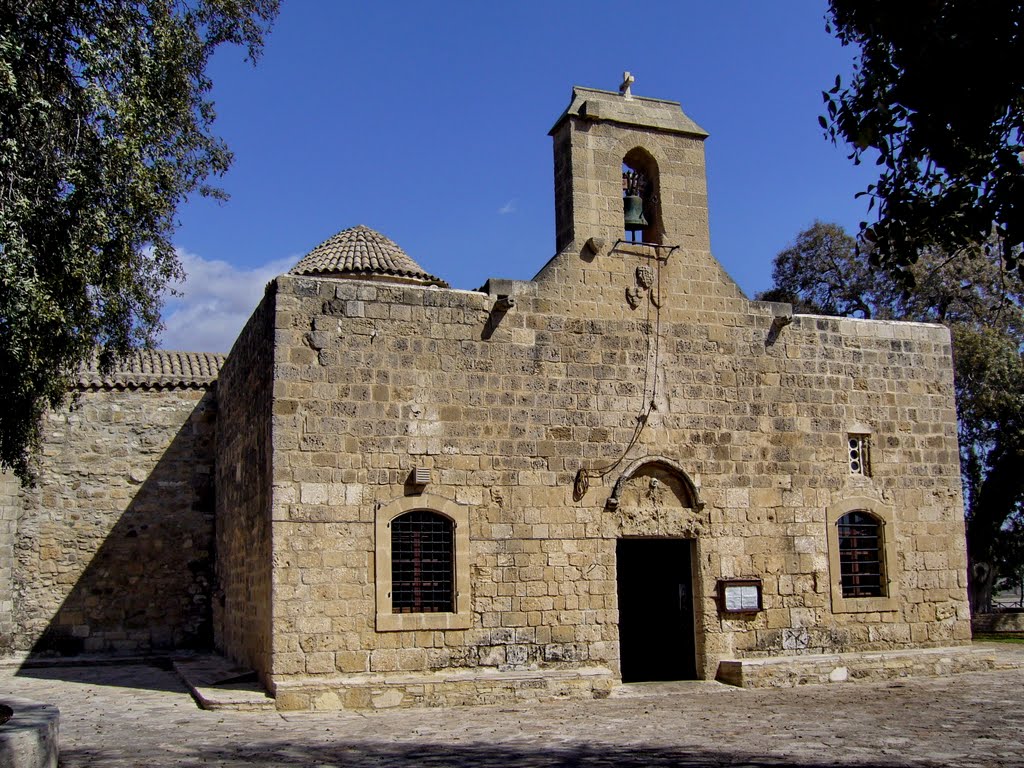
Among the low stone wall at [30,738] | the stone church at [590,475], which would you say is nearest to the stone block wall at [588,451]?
the stone church at [590,475]

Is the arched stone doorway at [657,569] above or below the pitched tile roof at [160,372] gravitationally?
below

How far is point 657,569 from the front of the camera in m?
14.7

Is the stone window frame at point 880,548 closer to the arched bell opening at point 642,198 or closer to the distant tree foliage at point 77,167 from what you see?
the arched bell opening at point 642,198

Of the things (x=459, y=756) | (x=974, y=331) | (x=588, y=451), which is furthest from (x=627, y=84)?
(x=974, y=331)

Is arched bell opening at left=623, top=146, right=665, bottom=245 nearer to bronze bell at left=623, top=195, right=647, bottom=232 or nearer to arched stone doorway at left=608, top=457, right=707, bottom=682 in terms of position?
bronze bell at left=623, top=195, right=647, bottom=232

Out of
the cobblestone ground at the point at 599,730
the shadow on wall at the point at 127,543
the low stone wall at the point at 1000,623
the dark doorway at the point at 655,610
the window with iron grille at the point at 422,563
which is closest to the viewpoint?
the cobblestone ground at the point at 599,730

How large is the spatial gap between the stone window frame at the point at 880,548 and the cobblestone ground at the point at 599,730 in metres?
1.20

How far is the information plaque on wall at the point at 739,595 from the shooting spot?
13039 mm

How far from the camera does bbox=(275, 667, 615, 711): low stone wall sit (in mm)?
10891

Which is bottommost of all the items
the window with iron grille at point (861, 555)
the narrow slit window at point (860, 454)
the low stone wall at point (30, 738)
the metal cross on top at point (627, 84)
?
the low stone wall at point (30, 738)

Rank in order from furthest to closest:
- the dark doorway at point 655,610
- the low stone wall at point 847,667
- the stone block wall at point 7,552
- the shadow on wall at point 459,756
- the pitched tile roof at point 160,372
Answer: the pitched tile roof at point 160,372, the stone block wall at point 7,552, the dark doorway at point 655,610, the low stone wall at point 847,667, the shadow on wall at point 459,756

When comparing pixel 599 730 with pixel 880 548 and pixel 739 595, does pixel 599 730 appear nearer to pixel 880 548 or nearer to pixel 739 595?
pixel 739 595

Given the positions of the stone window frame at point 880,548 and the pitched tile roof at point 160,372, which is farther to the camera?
the pitched tile roof at point 160,372

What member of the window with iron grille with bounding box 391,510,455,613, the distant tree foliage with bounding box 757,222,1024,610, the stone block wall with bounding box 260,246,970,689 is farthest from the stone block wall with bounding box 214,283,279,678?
the distant tree foliage with bounding box 757,222,1024,610
